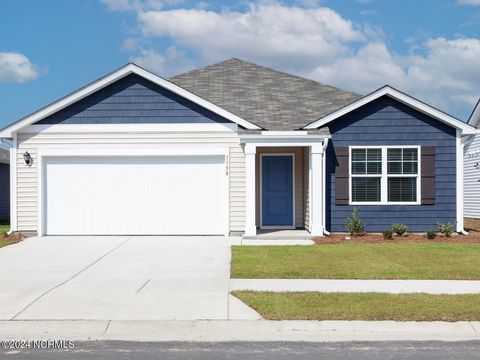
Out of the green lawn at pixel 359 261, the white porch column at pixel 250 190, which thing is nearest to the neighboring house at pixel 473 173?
the green lawn at pixel 359 261

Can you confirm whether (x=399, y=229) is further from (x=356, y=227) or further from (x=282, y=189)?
(x=282, y=189)

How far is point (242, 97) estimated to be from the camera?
2000cm

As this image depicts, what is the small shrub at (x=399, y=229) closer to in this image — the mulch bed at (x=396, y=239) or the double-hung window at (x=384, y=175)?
the mulch bed at (x=396, y=239)

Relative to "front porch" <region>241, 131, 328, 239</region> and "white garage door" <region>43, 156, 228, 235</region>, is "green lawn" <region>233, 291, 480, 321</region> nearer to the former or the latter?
"white garage door" <region>43, 156, 228, 235</region>

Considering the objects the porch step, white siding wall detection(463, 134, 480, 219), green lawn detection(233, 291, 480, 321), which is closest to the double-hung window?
the porch step

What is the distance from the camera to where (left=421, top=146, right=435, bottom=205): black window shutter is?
1633 centimetres

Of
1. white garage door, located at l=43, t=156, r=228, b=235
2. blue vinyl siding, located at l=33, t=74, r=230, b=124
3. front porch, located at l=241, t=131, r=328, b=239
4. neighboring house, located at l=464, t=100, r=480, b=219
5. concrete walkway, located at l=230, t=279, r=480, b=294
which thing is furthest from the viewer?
neighboring house, located at l=464, t=100, r=480, b=219

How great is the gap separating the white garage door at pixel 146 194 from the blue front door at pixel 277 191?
1.81 m

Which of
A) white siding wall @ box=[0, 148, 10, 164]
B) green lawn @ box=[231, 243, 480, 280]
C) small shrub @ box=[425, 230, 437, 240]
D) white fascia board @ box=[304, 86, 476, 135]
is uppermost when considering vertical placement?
white fascia board @ box=[304, 86, 476, 135]

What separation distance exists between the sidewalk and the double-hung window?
30.1ft

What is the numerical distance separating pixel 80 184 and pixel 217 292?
8.50m

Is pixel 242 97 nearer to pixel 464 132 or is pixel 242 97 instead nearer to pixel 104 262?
pixel 464 132

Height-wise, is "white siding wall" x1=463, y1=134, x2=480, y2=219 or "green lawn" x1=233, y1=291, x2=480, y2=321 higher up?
"white siding wall" x1=463, y1=134, x2=480, y2=219

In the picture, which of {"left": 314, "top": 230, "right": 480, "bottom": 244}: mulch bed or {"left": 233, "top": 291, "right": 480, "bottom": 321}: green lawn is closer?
{"left": 233, "top": 291, "right": 480, "bottom": 321}: green lawn
